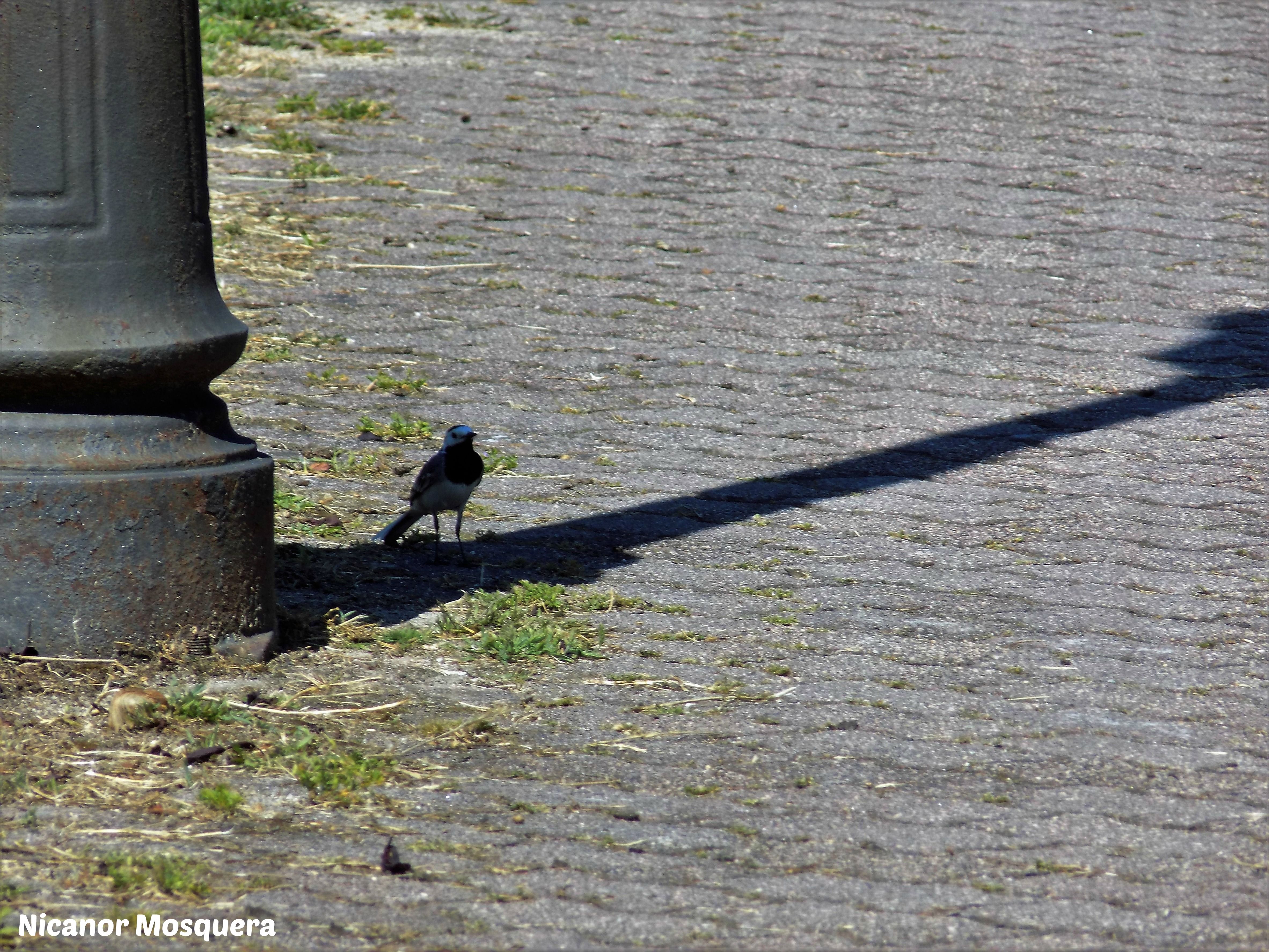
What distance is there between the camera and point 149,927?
265cm

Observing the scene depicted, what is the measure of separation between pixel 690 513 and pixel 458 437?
0.81 metres

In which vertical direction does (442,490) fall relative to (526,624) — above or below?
above

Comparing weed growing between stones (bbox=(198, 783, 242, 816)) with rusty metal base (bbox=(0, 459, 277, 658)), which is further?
rusty metal base (bbox=(0, 459, 277, 658))

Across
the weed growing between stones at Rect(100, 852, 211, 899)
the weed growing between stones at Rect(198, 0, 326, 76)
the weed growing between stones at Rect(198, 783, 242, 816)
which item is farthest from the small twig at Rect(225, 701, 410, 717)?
the weed growing between stones at Rect(198, 0, 326, 76)

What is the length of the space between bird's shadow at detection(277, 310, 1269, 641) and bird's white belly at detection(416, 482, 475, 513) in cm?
12

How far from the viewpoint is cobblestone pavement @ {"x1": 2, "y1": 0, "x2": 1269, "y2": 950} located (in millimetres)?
2965

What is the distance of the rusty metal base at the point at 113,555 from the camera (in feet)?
11.4

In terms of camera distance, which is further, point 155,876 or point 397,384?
point 397,384

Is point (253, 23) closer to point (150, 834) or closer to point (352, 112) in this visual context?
point (352, 112)

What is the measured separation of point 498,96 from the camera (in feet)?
29.3

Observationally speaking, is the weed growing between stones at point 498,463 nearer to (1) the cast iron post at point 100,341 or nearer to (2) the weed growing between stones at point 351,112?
(1) the cast iron post at point 100,341

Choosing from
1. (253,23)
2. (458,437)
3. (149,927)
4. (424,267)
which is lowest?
(149,927)

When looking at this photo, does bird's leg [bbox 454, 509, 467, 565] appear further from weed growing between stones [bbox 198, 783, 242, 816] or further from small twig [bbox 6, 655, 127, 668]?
weed growing between stones [bbox 198, 783, 242, 816]

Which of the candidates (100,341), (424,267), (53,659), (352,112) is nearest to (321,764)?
(53,659)
